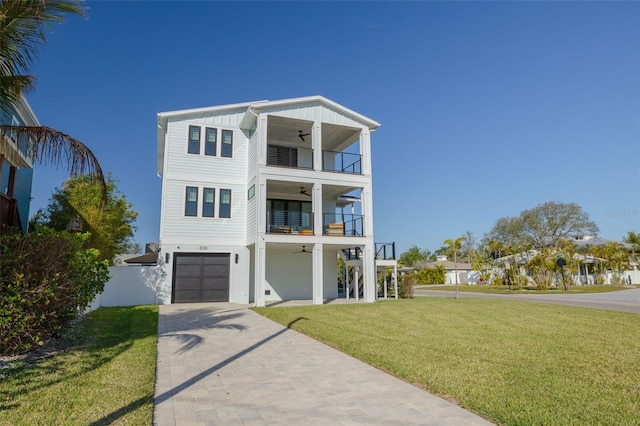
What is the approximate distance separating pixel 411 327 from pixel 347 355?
3679mm

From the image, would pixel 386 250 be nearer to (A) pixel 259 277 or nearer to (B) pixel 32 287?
(A) pixel 259 277

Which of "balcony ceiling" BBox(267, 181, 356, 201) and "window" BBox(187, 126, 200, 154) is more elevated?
"window" BBox(187, 126, 200, 154)

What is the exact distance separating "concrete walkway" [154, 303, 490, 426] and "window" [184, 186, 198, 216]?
9808 mm

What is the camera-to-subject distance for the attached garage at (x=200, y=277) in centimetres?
1738

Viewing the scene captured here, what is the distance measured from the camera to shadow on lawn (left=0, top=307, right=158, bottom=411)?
5.05 m

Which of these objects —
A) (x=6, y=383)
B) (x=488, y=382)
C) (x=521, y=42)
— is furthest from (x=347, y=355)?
(x=521, y=42)

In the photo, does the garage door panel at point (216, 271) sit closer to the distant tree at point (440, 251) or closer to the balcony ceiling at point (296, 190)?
the balcony ceiling at point (296, 190)

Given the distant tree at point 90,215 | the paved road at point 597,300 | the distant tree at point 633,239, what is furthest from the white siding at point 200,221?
the distant tree at point 633,239

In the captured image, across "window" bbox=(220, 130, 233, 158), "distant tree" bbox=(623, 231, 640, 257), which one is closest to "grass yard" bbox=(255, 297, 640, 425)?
"window" bbox=(220, 130, 233, 158)

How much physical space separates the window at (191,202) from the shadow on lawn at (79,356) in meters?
6.67

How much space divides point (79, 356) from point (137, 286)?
429 inches

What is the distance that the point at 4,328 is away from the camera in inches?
252

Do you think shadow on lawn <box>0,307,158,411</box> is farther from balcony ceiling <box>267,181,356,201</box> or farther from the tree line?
the tree line

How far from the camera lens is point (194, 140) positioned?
18.2m
